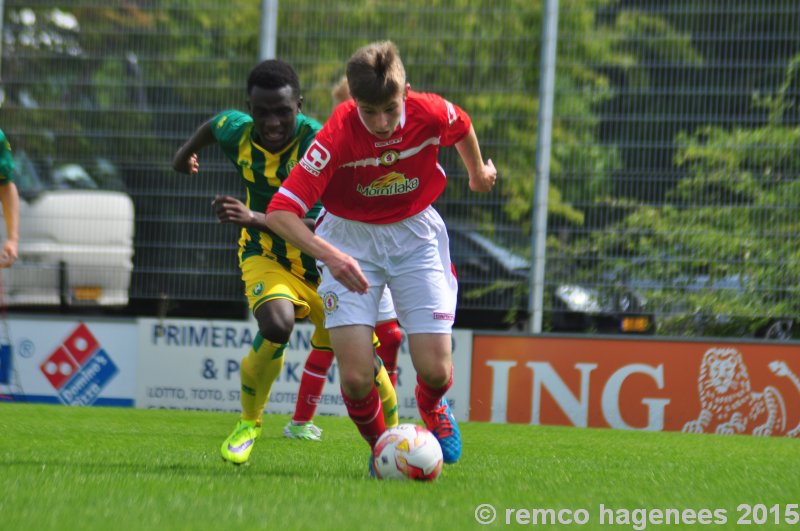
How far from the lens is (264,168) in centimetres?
645

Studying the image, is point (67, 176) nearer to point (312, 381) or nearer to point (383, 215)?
point (312, 381)

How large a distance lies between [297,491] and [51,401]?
6035mm

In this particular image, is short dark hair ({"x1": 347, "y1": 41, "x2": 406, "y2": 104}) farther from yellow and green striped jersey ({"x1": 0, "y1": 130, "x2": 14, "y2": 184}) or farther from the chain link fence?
the chain link fence

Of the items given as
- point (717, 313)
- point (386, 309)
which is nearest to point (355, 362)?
point (386, 309)

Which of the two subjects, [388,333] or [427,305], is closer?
[427,305]

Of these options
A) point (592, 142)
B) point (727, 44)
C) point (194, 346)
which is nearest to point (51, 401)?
point (194, 346)

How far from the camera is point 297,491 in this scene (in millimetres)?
4562

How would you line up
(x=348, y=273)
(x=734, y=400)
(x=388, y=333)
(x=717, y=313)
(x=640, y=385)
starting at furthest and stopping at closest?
(x=717, y=313) → (x=640, y=385) → (x=734, y=400) → (x=388, y=333) → (x=348, y=273)

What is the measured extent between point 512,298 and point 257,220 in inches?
165

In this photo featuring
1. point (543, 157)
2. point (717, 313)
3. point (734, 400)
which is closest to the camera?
point (734, 400)

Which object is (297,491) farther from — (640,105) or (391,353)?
(640,105)

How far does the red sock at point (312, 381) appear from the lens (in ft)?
23.8

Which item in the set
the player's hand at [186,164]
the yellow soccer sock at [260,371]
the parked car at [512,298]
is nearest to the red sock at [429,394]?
the yellow soccer sock at [260,371]

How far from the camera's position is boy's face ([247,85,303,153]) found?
616cm
